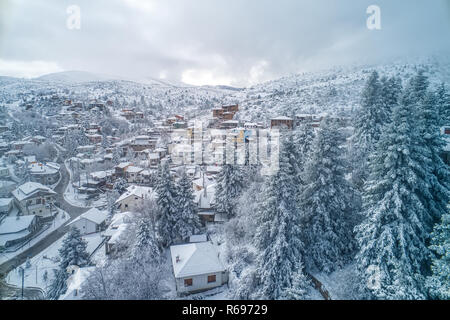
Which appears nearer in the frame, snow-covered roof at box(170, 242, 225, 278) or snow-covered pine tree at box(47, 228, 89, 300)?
snow-covered roof at box(170, 242, 225, 278)

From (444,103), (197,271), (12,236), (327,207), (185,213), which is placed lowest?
(12,236)

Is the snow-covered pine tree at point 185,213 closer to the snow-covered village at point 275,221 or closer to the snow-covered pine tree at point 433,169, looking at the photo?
the snow-covered village at point 275,221

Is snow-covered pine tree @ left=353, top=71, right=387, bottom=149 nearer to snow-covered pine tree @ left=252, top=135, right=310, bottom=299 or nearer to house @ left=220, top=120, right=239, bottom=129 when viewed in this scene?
snow-covered pine tree @ left=252, top=135, right=310, bottom=299

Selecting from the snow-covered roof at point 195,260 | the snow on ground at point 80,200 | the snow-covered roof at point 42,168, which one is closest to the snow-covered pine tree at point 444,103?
the snow-covered roof at point 195,260

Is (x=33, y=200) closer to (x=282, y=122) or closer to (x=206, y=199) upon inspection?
(x=206, y=199)

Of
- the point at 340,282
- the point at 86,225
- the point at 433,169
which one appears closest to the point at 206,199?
the point at 86,225

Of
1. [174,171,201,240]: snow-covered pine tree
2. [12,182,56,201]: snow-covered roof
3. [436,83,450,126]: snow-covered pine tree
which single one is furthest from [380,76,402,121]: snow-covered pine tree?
[12,182,56,201]: snow-covered roof
